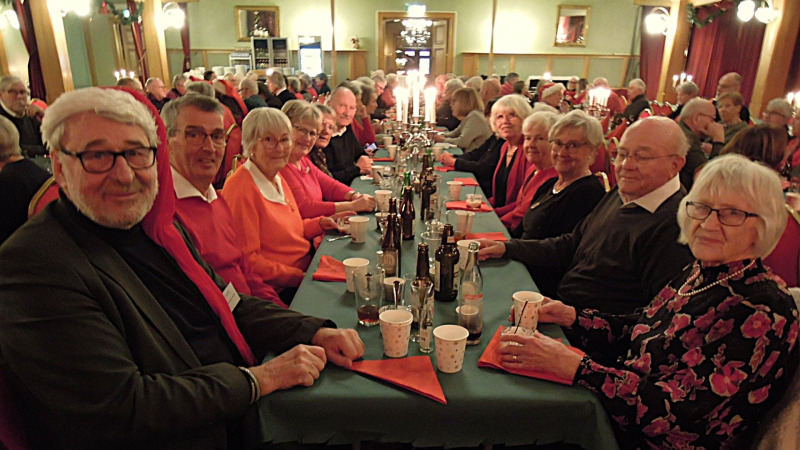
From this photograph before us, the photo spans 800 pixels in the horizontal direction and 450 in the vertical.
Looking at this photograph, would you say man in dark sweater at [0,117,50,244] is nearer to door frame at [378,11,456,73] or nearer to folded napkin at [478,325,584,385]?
folded napkin at [478,325,584,385]

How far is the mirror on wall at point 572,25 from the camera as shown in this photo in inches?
Answer: 564

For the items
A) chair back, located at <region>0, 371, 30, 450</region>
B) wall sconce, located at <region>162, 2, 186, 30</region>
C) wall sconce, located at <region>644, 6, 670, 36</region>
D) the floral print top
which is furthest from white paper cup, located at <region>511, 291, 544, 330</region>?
wall sconce, located at <region>644, 6, 670, 36</region>

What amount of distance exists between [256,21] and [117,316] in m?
15.0

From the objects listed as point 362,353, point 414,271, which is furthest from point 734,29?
point 362,353

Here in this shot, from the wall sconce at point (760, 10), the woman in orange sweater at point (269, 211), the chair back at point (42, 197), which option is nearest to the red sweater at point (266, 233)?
the woman in orange sweater at point (269, 211)

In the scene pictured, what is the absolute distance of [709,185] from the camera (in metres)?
1.35

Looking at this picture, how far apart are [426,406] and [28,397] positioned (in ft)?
3.05

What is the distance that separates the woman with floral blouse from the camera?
1.19 metres

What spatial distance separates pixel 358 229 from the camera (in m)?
2.43

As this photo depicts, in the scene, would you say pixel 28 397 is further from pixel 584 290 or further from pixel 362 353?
pixel 584 290

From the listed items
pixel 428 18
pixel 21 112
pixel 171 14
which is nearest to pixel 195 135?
pixel 21 112

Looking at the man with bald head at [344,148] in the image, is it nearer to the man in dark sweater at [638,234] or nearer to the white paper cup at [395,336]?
the man in dark sweater at [638,234]

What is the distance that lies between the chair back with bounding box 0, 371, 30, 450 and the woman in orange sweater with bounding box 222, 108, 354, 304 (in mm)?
1261

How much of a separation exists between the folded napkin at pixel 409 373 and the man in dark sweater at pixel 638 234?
3.04 ft
